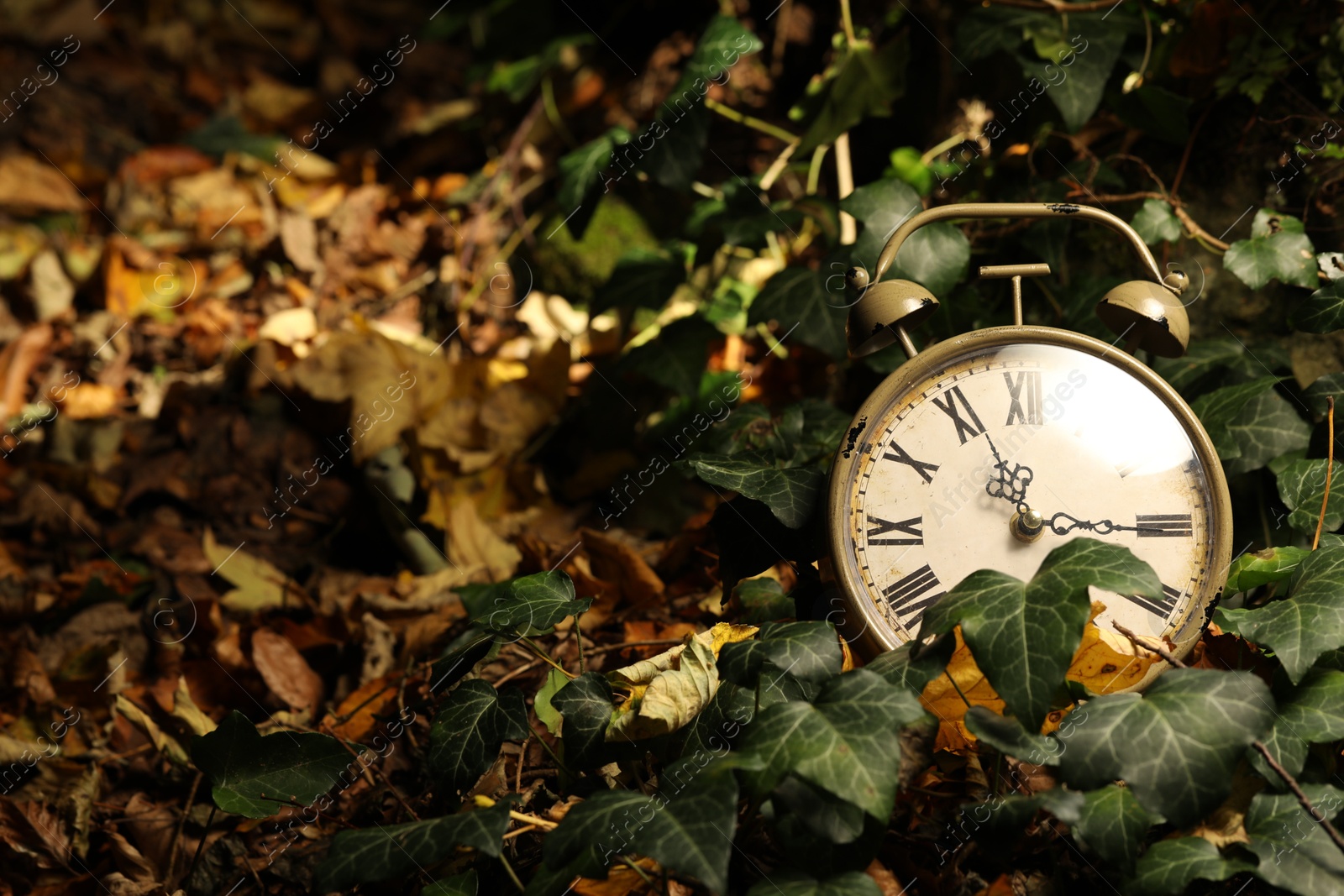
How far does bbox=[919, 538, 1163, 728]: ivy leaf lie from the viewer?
1.04 metres

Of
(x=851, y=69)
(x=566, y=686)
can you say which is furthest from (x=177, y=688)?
(x=851, y=69)

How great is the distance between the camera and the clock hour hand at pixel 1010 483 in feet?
4.32

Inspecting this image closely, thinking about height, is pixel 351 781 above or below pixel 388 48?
below

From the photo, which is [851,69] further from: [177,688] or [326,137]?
[326,137]

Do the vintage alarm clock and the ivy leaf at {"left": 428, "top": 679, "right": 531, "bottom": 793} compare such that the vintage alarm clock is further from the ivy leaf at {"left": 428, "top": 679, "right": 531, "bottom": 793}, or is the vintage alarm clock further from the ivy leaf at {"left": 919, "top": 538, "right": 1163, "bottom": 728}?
the ivy leaf at {"left": 428, "top": 679, "right": 531, "bottom": 793}

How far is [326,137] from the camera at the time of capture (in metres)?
3.65

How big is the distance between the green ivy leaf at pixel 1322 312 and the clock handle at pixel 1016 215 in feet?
1.07

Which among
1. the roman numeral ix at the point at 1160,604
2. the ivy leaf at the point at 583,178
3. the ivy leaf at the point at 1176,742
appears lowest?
the roman numeral ix at the point at 1160,604

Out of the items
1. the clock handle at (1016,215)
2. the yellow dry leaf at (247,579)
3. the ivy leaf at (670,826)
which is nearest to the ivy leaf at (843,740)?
the ivy leaf at (670,826)

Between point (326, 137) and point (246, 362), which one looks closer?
point (246, 362)

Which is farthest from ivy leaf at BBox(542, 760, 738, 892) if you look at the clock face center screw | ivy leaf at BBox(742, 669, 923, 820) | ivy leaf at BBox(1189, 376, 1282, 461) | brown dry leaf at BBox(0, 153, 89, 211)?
brown dry leaf at BBox(0, 153, 89, 211)

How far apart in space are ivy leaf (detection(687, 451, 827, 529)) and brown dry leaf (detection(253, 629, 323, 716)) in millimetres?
934

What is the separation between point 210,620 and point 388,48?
2941 millimetres

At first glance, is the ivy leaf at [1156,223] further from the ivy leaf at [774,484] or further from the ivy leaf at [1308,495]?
the ivy leaf at [774,484]
